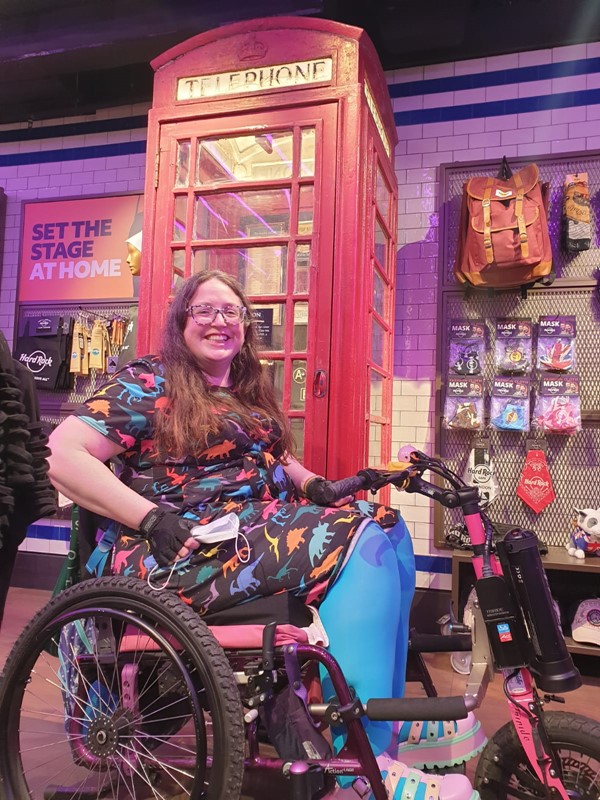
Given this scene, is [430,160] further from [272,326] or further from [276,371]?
[276,371]

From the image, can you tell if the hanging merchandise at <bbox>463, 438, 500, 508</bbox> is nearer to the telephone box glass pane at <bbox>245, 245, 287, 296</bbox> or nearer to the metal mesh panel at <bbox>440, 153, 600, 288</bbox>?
the metal mesh panel at <bbox>440, 153, 600, 288</bbox>

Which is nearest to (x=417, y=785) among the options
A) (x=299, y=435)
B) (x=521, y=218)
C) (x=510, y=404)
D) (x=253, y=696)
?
(x=253, y=696)

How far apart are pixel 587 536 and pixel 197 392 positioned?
2.56 m

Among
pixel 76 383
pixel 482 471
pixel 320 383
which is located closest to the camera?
pixel 320 383

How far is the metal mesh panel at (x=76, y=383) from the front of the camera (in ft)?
15.0

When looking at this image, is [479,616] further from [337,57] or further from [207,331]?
[337,57]

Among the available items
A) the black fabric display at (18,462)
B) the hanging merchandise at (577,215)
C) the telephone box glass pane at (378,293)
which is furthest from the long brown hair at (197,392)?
the hanging merchandise at (577,215)

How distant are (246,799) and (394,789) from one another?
0.73 m

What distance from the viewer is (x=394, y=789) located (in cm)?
141

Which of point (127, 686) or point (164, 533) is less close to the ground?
point (164, 533)

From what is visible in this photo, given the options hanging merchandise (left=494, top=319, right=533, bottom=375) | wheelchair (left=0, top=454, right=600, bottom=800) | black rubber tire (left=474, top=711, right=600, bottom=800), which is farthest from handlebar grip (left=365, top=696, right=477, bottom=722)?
hanging merchandise (left=494, top=319, right=533, bottom=375)

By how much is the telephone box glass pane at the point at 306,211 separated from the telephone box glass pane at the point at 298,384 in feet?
2.08

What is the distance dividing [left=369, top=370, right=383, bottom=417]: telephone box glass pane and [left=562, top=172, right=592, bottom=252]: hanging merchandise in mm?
1356

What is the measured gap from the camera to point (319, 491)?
1.60m
